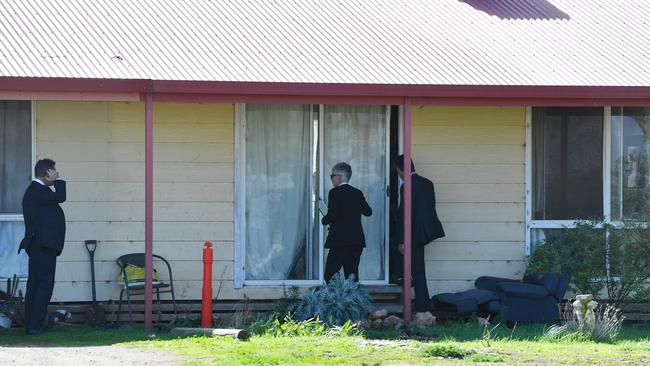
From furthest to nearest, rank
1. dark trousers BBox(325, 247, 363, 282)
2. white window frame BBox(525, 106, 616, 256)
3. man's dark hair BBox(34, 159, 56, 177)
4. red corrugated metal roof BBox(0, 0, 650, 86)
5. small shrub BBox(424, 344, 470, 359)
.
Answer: white window frame BBox(525, 106, 616, 256), dark trousers BBox(325, 247, 363, 282), red corrugated metal roof BBox(0, 0, 650, 86), man's dark hair BBox(34, 159, 56, 177), small shrub BBox(424, 344, 470, 359)

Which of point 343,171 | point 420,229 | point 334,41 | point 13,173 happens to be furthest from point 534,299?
point 13,173

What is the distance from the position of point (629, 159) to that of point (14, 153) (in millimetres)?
6742

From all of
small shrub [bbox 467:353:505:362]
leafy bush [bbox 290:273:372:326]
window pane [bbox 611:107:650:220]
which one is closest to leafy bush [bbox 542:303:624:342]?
small shrub [bbox 467:353:505:362]

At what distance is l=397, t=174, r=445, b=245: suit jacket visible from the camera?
12.7m

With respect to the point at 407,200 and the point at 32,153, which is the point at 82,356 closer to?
the point at 32,153

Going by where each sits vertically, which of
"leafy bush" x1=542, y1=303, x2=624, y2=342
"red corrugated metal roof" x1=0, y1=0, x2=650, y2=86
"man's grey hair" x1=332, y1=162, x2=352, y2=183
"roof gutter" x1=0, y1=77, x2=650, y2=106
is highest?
"red corrugated metal roof" x1=0, y1=0, x2=650, y2=86

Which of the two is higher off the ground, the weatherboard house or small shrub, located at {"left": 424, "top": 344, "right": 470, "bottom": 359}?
the weatherboard house

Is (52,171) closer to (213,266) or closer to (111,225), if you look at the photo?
(111,225)

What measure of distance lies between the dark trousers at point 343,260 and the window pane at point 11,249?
3204 millimetres

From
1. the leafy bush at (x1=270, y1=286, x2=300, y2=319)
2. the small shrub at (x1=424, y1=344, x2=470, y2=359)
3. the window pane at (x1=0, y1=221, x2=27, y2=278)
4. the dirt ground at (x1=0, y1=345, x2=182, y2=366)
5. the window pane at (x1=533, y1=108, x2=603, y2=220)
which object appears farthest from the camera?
the window pane at (x1=533, y1=108, x2=603, y2=220)

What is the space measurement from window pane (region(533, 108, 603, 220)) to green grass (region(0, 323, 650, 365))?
6.34ft

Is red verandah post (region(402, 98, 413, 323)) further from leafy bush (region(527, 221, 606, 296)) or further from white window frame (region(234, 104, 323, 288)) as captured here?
white window frame (region(234, 104, 323, 288))

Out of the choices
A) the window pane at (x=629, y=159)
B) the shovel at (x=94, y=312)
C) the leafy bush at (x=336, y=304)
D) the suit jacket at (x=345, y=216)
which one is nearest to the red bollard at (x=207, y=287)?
the leafy bush at (x=336, y=304)

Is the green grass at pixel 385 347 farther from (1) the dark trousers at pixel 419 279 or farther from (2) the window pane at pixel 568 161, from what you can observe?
(2) the window pane at pixel 568 161
